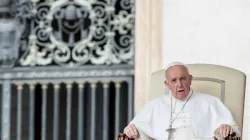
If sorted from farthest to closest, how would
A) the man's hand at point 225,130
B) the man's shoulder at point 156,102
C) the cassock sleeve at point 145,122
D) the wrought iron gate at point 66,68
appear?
1. the wrought iron gate at point 66,68
2. the man's shoulder at point 156,102
3. the cassock sleeve at point 145,122
4. the man's hand at point 225,130

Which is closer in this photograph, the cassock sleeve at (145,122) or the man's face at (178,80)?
the man's face at (178,80)

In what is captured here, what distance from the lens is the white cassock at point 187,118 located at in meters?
5.34

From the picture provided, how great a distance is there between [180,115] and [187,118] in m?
0.05

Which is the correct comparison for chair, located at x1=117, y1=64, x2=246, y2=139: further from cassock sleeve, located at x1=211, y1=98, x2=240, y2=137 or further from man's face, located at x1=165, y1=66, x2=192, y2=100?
man's face, located at x1=165, y1=66, x2=192, y2=100

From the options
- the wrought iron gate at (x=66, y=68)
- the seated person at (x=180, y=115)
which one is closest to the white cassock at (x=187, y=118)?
the seated person at (x=180, y=115)

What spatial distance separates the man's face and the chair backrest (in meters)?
0.33

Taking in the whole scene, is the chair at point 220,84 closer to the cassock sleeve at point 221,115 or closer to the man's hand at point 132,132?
the cassock sleeve at point 221,115

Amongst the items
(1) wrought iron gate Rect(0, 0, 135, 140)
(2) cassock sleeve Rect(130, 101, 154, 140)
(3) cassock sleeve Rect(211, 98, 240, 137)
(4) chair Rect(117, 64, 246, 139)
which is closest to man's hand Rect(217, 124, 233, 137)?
(3) cassock sleeve Rect(211, 98, 240, 137)

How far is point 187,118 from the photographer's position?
543cm

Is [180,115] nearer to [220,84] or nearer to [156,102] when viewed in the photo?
[156,102]

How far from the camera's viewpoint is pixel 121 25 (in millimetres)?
7094

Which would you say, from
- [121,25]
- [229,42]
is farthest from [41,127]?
[229,42]

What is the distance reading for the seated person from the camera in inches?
209

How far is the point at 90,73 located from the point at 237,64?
1.27m
